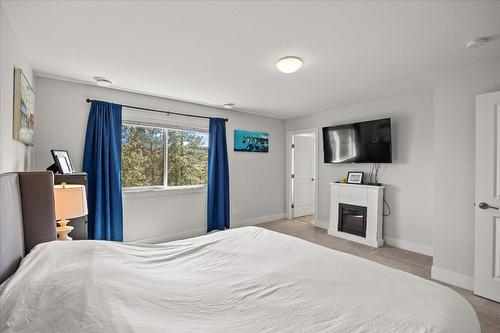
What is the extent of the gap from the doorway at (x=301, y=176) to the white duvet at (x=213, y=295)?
13.7 feet

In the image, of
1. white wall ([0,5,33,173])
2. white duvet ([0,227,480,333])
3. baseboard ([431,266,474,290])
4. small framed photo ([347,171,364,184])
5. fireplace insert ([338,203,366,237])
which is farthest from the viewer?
small framed photo ([347,171,364,184])

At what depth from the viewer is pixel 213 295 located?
1190mm

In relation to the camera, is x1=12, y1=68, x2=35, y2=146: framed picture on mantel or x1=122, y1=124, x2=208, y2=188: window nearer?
x1=12, y1=68, x2=35, y2=146: framed picture on mantel

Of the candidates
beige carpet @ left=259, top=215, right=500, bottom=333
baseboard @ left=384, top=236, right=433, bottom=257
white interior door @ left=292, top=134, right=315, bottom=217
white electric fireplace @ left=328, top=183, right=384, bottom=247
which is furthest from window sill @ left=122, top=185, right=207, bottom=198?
baseboard @ left=384, top=236, right=433, bottom=257

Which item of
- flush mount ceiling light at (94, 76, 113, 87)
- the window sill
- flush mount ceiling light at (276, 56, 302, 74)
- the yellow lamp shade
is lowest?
the window sill

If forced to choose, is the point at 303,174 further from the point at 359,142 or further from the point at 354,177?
the point at 359,142

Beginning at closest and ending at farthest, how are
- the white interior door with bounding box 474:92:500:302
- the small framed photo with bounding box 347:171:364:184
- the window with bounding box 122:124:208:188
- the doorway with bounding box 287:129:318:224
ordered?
the white interior door with bounding box 474:92:500:302 → the window with bounding box 122:124:208:188 → the small framed photo with bounding box 347:171:364:184 → the doorway with bounding box 287:129:318:224

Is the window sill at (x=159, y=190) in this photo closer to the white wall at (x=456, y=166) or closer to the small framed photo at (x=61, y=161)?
the small framed photo at (x=61, y=161)

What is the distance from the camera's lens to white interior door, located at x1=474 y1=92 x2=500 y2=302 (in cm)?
231

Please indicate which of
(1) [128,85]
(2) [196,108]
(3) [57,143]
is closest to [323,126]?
(2) [196,108]

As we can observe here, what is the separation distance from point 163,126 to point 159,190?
3.51 ft

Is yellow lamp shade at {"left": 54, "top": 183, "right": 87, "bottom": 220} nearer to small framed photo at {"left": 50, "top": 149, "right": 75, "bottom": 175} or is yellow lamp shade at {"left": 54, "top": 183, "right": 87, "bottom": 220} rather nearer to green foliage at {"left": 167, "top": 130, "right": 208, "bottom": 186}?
small framed photo at {"left": 50, "top": 149, "right": 75, "bottom": 175}

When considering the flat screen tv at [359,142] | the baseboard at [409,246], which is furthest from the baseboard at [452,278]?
the flat screen tv at [359,142]

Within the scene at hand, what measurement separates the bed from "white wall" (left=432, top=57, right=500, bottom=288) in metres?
1.86
